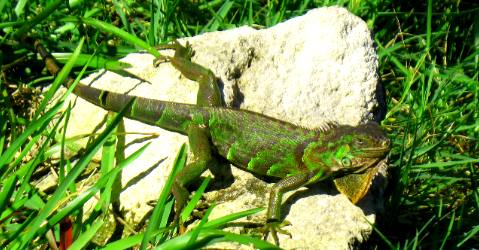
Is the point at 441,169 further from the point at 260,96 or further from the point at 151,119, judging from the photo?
the point at 151,119

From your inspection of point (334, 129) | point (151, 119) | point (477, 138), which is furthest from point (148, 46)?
point (477, 138)

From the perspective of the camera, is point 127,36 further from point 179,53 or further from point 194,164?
point 194,164

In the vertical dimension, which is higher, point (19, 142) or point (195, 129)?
point (19, 142)

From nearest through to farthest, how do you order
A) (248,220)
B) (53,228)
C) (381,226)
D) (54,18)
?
(53,228)
(248,220)
(381,226)
(54,18)

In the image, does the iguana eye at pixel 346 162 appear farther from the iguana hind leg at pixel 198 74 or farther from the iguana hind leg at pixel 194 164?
the iguana hind leg at pixel 198 74

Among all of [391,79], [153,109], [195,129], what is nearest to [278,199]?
[195,129]
